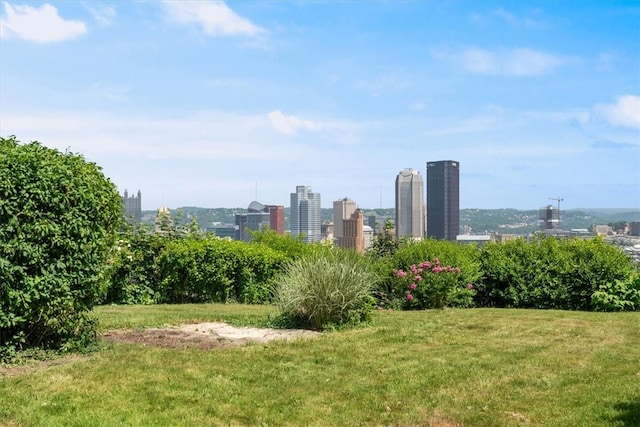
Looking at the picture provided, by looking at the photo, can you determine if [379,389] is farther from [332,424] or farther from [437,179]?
[437,179]

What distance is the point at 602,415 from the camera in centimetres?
536

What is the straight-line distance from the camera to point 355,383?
6.28 metres

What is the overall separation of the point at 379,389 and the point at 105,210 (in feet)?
12.2

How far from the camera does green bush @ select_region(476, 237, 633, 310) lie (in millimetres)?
12820

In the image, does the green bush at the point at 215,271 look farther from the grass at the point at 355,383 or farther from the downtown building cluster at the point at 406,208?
the downtown building cluster at the point at 406,208

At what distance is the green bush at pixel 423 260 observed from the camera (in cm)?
1283

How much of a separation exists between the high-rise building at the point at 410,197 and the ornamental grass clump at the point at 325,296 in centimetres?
2820

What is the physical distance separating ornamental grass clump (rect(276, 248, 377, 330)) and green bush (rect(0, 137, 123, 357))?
303 centimetres

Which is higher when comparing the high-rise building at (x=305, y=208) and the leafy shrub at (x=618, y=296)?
the high-rise building at (x=305, y=208)

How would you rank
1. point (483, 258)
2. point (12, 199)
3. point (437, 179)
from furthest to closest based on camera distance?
1. point (437, 179)
2. point (483, 258)
3. point (12, 199)

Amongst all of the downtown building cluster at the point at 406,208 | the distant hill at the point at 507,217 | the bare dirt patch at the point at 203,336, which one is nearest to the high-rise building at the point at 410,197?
the downtown building cluster at the point at 406,208

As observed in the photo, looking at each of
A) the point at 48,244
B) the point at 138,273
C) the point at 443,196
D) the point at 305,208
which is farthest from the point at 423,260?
the point at 443,196

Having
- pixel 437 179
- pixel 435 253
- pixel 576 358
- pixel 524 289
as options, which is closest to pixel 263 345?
pixel 576 358

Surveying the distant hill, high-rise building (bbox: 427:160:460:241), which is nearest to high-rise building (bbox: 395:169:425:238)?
the distant hill
